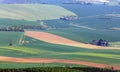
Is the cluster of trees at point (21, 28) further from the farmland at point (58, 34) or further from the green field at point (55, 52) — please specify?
the green field at point (55, 52)

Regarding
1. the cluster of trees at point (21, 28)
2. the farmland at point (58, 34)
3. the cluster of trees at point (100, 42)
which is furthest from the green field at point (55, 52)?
the cluster of trees at point (21, 28)

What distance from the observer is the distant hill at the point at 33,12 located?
460 ft

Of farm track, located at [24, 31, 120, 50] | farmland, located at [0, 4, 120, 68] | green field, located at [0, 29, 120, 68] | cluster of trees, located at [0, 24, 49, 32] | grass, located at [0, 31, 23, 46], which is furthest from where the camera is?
cluster of trees, located at [0, 24, 49, 32]

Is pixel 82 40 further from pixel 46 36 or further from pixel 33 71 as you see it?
pixel 33 71

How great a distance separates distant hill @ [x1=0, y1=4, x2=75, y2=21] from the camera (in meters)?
140

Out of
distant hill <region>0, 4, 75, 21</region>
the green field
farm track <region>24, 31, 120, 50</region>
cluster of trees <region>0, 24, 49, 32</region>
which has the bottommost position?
the green field

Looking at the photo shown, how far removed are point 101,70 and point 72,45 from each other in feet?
123

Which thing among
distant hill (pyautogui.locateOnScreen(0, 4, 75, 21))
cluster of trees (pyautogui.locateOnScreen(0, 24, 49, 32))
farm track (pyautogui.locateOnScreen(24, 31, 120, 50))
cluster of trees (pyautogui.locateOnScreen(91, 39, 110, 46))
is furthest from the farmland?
cluster of trees (pyautogui.locateOnScreen(0, 24, 49, 32))

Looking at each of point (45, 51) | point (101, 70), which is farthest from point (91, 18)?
point (101, 70)

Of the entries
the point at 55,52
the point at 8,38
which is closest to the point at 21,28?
the point at 8,38

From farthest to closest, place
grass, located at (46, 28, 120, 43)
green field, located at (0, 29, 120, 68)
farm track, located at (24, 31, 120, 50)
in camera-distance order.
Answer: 1. grass, located at (46, 28, 120, 43)
2. farm track, located at (24, 31, 120, 50)
3. green field, located at (0, 29, 120, 68)

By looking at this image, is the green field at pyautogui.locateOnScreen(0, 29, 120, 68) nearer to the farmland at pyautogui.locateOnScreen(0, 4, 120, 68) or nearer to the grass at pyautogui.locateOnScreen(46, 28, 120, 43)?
the farmland at pyautogui.locateOnScreen(0, 4, 120, 68)

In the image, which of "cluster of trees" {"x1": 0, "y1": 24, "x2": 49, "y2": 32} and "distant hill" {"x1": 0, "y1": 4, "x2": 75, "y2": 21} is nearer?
"cluster of trees" {"x1": 0, "y1": 24, "x2": 49, "y2": 32}

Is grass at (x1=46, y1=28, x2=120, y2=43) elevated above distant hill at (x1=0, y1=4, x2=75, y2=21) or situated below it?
A: below
